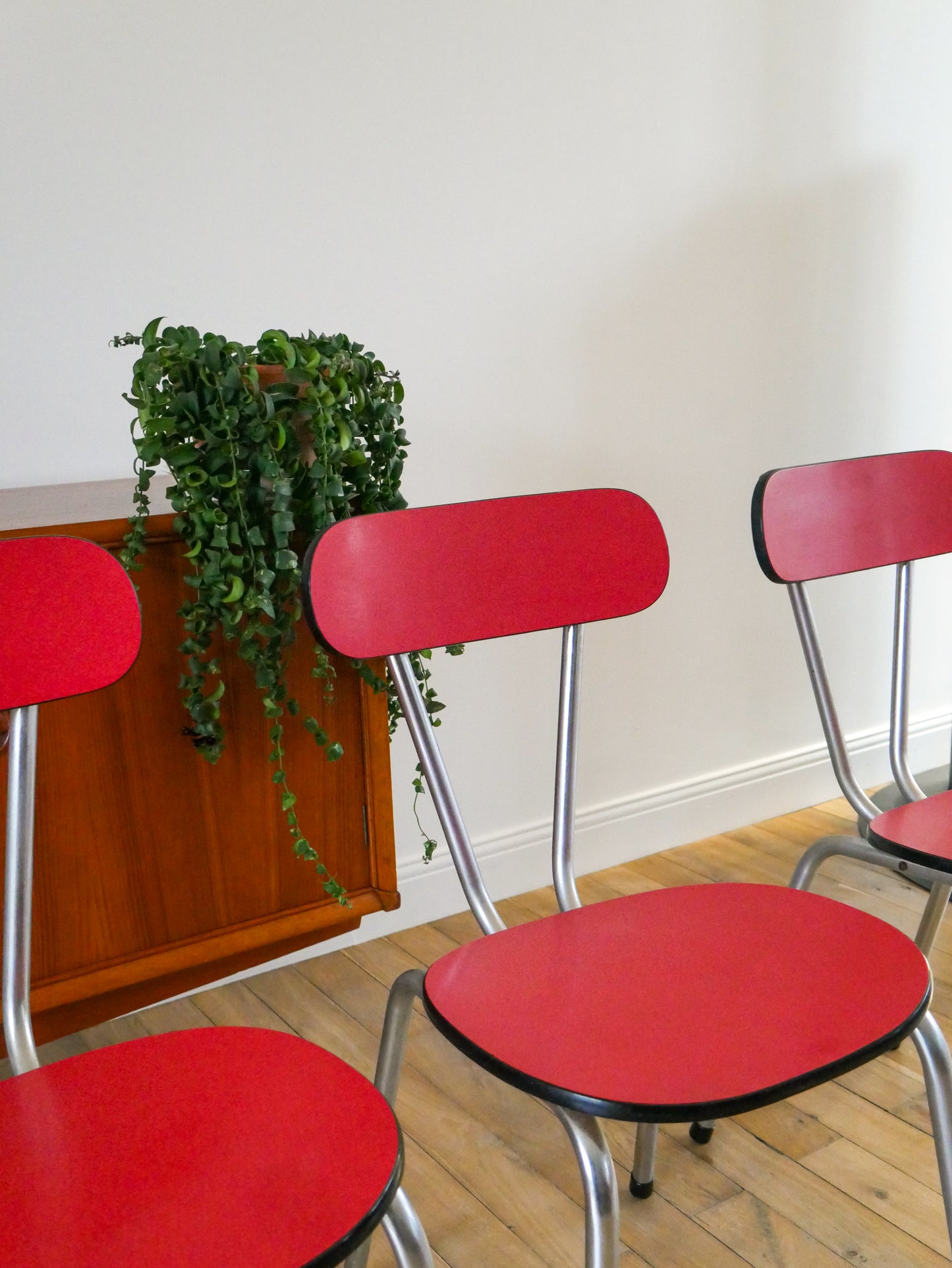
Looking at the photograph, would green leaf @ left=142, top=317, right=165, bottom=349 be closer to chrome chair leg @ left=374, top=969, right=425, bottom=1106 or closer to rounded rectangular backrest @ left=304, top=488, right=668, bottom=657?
rounded rectangular backrest @ left=304, top=488, right=668, bottom=657

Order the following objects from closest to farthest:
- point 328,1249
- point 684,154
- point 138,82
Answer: point 328,1249, point 138,82, point 684,154

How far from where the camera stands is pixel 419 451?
1916 millimetres

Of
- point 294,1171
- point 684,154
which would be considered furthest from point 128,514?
point 684,154

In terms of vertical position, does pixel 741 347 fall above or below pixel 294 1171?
above

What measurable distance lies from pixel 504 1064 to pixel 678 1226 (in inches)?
25.9

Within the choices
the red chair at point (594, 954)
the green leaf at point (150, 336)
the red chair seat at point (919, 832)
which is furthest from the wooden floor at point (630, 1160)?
the green leaf at point (150, 336)

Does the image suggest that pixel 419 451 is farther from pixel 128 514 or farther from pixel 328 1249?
pixel 328 1249

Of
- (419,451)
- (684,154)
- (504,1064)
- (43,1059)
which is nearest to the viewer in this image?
(504,1064)

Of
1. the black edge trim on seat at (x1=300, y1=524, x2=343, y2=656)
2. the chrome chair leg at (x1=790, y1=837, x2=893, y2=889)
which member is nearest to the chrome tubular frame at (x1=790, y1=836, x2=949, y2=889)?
the chrome chair leg at (x1=790, y1=837, x2=893, y2=889)

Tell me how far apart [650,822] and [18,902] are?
163 centimetres

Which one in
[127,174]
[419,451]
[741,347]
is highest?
[127,174]

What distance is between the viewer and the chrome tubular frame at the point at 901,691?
1.40 metres

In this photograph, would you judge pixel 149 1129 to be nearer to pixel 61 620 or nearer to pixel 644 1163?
pixel 61 620

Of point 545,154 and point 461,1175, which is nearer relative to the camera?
point 461,1175
